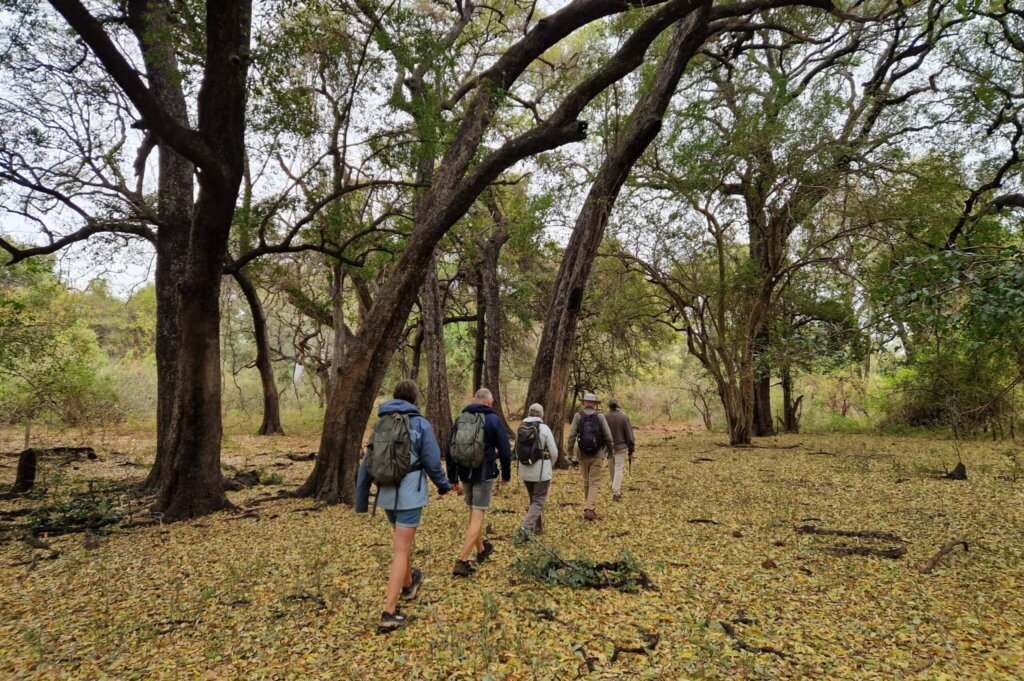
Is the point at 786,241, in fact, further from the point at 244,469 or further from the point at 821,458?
the point at 244,469

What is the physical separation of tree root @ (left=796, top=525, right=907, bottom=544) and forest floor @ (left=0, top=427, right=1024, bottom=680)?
5cm

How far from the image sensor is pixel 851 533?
17.0 feet

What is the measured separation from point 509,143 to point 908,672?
6.41m

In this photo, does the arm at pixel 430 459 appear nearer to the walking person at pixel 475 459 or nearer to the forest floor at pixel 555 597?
the walking person at pixel 475 459

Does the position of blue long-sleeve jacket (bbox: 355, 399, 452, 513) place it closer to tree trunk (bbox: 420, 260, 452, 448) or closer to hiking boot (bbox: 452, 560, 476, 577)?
hiking boot (bbox: 452, 560, 476, 577)

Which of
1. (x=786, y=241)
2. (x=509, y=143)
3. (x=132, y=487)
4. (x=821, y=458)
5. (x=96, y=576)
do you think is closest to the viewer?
(x=96, y=576)

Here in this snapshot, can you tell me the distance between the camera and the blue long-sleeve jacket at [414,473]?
11.5 ft

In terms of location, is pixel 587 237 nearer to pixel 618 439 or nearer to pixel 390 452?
pixel 618 439

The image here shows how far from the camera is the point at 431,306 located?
38.4ft

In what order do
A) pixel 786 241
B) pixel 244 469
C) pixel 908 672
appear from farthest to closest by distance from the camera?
pixel 786 241, pixel 244 469, pixel 908 672

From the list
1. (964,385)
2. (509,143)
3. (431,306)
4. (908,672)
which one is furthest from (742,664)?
(964,385)

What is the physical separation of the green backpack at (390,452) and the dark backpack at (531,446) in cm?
188

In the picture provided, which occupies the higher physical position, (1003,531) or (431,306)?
(431,306)

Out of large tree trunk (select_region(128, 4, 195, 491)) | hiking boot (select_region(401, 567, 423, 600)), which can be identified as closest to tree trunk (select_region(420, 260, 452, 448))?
large tree trunk (select_region(128, 4, 195, 491))
